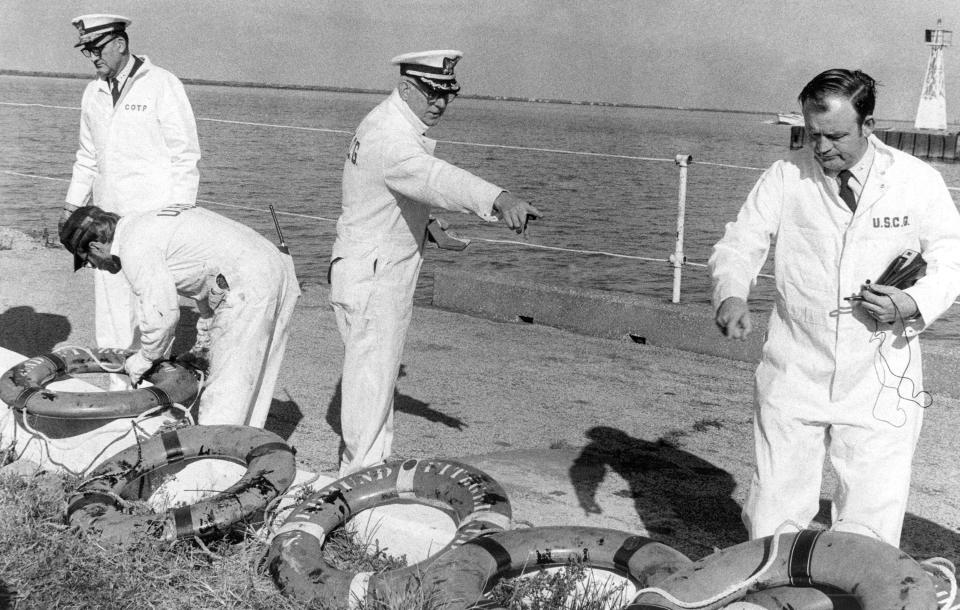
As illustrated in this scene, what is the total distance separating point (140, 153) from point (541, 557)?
12.7ft

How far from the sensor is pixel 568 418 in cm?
633

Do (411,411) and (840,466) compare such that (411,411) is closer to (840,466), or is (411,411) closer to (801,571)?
(840,466)

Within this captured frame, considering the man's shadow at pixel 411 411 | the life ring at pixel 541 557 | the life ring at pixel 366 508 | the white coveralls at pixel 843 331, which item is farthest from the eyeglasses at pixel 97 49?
the white coveralls at pixel 843 331

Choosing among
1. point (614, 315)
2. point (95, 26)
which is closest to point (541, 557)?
point (95, 26)

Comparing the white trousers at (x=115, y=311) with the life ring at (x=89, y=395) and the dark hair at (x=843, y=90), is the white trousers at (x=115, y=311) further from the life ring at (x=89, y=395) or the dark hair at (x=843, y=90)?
the dark hair at (x=843, y=90)

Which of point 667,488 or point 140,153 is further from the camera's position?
point 140,153

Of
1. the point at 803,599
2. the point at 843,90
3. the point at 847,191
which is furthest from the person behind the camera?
the point at 847,191

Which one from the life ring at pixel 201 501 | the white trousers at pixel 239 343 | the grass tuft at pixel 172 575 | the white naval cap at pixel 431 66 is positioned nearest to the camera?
the grass tuft at pixel 172 575

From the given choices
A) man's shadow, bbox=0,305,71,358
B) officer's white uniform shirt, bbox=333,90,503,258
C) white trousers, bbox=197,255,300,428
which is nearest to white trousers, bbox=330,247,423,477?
officer's white uniform shirt, bbox=333,90,503,258

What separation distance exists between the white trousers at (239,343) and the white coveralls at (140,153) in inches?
53.7

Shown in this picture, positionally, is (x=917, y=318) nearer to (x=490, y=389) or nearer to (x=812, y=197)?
(x=812, y=197)

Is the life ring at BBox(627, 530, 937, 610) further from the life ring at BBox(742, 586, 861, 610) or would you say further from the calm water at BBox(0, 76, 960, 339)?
the calm water at BBox(0, 76, 960, 339)

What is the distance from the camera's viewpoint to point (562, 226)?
2608 cm

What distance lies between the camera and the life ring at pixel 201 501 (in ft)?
13.8
